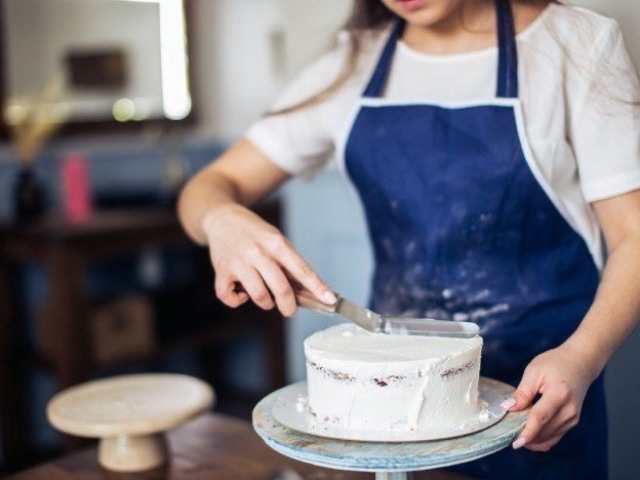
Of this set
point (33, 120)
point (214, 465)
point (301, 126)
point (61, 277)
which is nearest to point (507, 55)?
point (301, 126)

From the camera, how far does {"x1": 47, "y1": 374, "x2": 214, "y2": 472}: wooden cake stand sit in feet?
4.43

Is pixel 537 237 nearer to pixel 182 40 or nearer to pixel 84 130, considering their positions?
pixel 84 130

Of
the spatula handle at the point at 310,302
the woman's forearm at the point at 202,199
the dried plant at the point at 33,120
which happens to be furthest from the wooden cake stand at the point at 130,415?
the dried plant at the point at 33,120

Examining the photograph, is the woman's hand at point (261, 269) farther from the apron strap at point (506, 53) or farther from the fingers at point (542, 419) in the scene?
the apron strap at point (506, 53)

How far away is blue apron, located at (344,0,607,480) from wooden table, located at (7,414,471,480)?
215 millimetres

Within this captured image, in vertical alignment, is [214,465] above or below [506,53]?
below

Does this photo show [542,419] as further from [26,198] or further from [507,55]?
[26,198]

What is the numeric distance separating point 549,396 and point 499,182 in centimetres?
43

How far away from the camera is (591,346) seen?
105 centimetres

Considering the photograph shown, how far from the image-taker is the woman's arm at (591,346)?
96cm

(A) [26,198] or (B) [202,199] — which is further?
(A) [26,198]

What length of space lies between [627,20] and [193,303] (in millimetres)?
2375

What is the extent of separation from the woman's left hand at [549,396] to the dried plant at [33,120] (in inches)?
102

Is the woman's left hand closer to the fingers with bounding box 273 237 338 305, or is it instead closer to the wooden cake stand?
the fingers with bounding box 273 237 338 305
